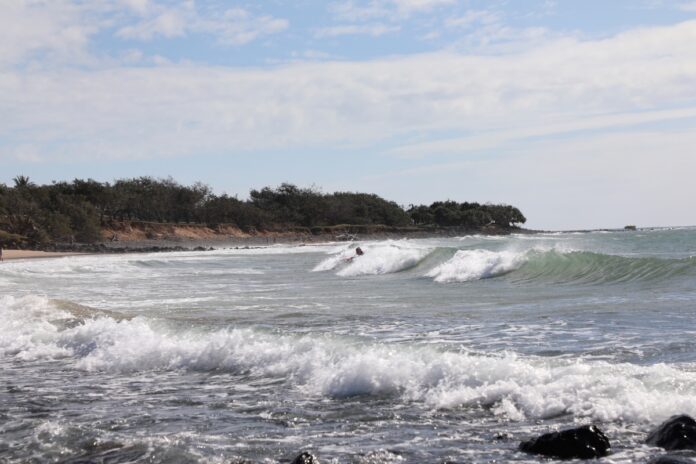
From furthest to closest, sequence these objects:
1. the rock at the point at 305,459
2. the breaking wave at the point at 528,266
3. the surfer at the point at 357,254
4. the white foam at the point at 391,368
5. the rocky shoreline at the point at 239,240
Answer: the rocky shoreline at the point at 239,240, the surfer at the point at 357,254, the breaking wave at the point at 528,266, the white foam at the point at 391,368, the rock at the point at 305,459

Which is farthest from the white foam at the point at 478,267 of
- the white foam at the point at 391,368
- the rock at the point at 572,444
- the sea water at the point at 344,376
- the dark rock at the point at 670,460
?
the dark rock at the point at 670,460

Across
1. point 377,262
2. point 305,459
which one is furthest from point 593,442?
point 377,262

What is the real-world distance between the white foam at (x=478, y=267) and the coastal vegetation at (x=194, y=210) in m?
43.7

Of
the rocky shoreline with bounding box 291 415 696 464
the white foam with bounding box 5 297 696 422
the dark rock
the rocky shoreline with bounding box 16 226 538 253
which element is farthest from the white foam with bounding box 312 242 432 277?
the rocky shoreline with bounding box 16 226 538 253

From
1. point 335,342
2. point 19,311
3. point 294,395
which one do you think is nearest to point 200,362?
point 335,342

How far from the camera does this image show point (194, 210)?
114250 millimetres

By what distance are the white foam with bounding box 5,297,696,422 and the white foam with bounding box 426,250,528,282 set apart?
15.9 m

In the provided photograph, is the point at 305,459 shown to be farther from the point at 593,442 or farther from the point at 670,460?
the point at 670,460

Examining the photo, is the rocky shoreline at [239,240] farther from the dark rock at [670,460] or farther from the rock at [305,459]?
the dark rock at [670,460]

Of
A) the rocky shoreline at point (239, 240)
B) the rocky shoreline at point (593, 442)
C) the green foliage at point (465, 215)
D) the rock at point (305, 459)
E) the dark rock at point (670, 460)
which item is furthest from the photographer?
the green foliage at point (465, 215)

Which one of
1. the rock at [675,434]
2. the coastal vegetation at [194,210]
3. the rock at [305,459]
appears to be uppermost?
the coastal vegetation at [194,210]

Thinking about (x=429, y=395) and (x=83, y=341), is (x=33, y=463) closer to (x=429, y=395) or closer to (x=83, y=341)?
(x=429, y=395)

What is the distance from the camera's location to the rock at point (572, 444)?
6172 millimetres

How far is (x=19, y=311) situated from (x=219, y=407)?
9591 millimetres
